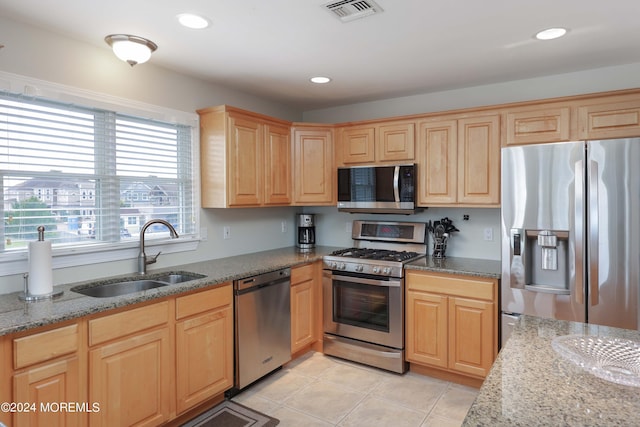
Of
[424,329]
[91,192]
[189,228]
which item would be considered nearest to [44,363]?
[91,192]

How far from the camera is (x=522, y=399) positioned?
3.36ft

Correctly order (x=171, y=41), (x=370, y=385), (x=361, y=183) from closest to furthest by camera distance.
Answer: (x=171, y=41)
(x=370, y=385)
(x=361, y=183)

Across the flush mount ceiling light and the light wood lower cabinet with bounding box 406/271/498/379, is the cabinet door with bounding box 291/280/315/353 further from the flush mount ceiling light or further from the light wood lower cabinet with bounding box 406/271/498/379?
the flush mount ceiling light

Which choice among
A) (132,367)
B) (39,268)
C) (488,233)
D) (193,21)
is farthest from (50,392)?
(488,233)

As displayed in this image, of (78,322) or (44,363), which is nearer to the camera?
(44,363)

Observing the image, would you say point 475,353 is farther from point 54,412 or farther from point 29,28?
point 29,28

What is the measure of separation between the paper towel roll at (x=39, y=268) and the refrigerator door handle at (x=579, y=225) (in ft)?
10.1

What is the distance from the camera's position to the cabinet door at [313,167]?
3.76m

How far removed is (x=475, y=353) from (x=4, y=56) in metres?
3.54

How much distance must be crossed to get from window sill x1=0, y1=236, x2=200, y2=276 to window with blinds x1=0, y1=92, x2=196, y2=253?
6 cm

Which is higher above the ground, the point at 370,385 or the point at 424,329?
the point at 424,329

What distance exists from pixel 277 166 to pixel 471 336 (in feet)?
7.07

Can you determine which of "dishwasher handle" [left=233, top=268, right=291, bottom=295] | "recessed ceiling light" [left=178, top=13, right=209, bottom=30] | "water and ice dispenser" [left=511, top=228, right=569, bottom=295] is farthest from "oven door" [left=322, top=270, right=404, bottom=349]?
"recessed ceiling light" [left=178, top=13, right=209, bottom=30]

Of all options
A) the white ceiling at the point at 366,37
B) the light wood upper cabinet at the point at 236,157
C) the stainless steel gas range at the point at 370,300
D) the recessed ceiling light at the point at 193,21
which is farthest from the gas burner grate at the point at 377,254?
the recessed ceiling light at the point at 193,21
